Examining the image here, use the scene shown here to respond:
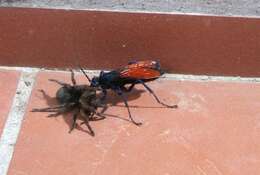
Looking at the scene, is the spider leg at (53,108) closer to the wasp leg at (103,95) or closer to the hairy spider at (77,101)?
the hairy spider at (77,101)

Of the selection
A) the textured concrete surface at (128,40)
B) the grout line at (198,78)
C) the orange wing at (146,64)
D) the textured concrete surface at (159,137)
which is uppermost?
the textured concrete surface at (128,40)

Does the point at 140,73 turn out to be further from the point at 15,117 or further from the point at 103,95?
the point at 15,117

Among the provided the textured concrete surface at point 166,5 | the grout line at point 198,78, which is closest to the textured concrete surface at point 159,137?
the grout line at point 198,78

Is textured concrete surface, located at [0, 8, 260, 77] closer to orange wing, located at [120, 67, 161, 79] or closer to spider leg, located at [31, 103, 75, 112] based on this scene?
orange wing, located at [120, 67, 161, 79]

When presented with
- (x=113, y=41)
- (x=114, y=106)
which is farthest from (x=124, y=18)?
(x=114, y=106)

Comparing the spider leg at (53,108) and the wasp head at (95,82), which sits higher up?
the wasp head at (95,82)

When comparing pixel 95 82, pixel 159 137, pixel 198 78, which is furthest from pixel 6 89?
pixel 198 78
